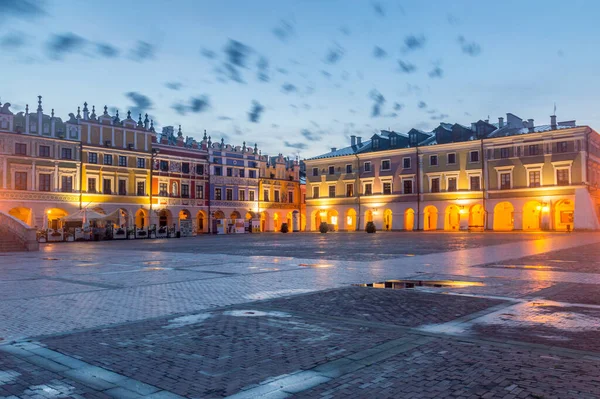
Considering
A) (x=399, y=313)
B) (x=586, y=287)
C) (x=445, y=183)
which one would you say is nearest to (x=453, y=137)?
(x=445, y=183)

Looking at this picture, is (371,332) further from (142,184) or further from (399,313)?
(142,184)

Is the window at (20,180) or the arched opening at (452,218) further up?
the window at (20,180)

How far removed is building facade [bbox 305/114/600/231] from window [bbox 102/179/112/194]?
2875 centimetres

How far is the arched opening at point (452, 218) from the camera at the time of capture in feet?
207

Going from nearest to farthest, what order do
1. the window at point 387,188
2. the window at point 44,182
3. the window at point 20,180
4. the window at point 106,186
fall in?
the window at point 20,180 < the window at point 44,182 < the window at point 106,186 < the window at point 387,188

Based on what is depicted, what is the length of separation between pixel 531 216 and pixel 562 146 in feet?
27.6

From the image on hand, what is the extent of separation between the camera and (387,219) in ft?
227

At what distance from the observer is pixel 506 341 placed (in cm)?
672

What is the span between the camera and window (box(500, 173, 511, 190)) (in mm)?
58219

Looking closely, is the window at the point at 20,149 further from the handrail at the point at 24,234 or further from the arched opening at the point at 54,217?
the handrail at the point at 24,234

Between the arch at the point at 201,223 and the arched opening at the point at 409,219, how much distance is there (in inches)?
1042

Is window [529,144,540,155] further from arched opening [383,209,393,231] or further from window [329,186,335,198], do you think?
window [329,186,335,198]

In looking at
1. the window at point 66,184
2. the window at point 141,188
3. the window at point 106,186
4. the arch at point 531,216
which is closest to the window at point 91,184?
the window at point 106,186

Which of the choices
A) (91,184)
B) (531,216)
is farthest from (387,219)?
(91,184)
